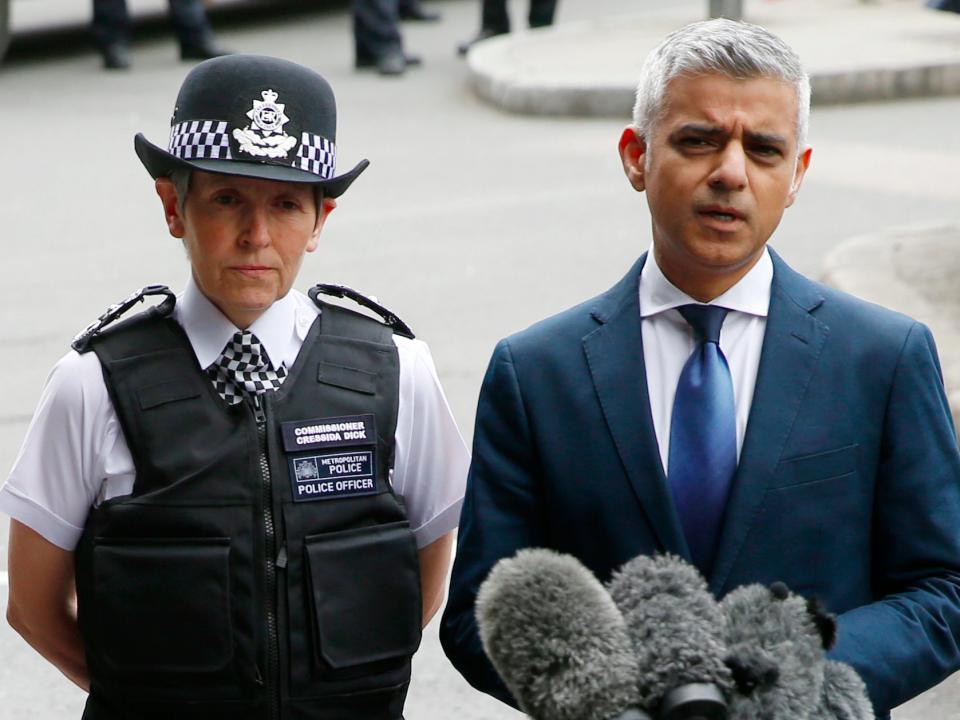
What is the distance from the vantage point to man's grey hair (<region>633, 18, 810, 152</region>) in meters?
2.52

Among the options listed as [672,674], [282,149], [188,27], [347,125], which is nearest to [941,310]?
[282,149]

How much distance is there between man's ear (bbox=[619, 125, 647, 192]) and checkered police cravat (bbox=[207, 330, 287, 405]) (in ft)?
2.17

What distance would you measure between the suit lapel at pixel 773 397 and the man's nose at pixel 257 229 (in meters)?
0.80

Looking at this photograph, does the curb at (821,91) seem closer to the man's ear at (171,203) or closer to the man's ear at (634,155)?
the man's ear at (171,203)

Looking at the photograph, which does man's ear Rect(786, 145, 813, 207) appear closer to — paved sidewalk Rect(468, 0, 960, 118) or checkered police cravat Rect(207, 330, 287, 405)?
checkered police cravat Rect(207, 330, 287, 405)

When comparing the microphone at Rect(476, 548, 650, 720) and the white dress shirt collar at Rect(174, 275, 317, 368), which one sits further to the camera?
the white dress shirt collar at Rect(174, 275, 317, 368)

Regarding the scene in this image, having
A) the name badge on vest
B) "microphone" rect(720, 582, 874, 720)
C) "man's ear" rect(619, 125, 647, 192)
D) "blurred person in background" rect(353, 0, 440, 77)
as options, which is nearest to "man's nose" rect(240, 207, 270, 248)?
the name badge on vest

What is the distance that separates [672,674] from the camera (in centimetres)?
218

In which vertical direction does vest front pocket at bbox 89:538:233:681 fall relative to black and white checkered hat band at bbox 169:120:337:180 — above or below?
below

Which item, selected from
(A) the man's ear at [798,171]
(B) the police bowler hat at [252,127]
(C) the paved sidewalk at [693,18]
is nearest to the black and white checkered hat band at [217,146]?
(B) the police bowler hat at [252,127]

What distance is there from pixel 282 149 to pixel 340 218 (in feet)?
24.4

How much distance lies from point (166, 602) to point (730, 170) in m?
1.11

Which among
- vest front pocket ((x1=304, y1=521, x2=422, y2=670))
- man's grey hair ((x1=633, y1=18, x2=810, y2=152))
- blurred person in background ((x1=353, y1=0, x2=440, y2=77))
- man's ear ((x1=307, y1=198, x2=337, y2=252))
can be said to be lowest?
blurred person in background ((x1=353, y1=0, x2=440, y2=77))

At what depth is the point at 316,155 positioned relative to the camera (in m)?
2.91
